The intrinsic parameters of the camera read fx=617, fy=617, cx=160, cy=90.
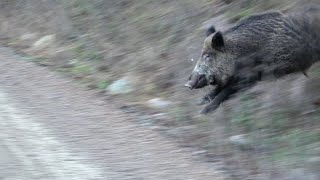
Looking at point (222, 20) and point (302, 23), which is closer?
point (302, 23)

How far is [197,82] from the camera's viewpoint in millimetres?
8688

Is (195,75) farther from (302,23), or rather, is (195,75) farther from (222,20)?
(222,20)

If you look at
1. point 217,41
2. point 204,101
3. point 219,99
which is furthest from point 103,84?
point 219,99

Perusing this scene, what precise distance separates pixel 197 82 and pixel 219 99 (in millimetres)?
396

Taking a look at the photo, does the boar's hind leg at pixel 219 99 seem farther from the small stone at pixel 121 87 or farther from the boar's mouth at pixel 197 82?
the small stone at pixel 121 87

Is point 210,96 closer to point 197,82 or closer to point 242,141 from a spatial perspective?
point 197,82

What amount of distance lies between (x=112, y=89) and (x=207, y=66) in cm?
296

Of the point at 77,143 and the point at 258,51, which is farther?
the point at 258,51

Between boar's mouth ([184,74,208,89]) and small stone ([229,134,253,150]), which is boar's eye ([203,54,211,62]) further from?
small stone ([229,134,253,150])

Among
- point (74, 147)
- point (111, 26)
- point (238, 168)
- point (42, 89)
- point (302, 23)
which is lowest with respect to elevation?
point (238, 168)

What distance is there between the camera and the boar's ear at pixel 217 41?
8.70m

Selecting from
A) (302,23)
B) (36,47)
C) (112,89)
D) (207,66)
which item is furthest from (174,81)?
(36,47)

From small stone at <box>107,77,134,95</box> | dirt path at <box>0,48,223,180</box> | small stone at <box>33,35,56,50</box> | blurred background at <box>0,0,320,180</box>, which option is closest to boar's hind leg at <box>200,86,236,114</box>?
blurred background at <box>0,0,320,180</box>

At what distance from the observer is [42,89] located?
11508 mm
